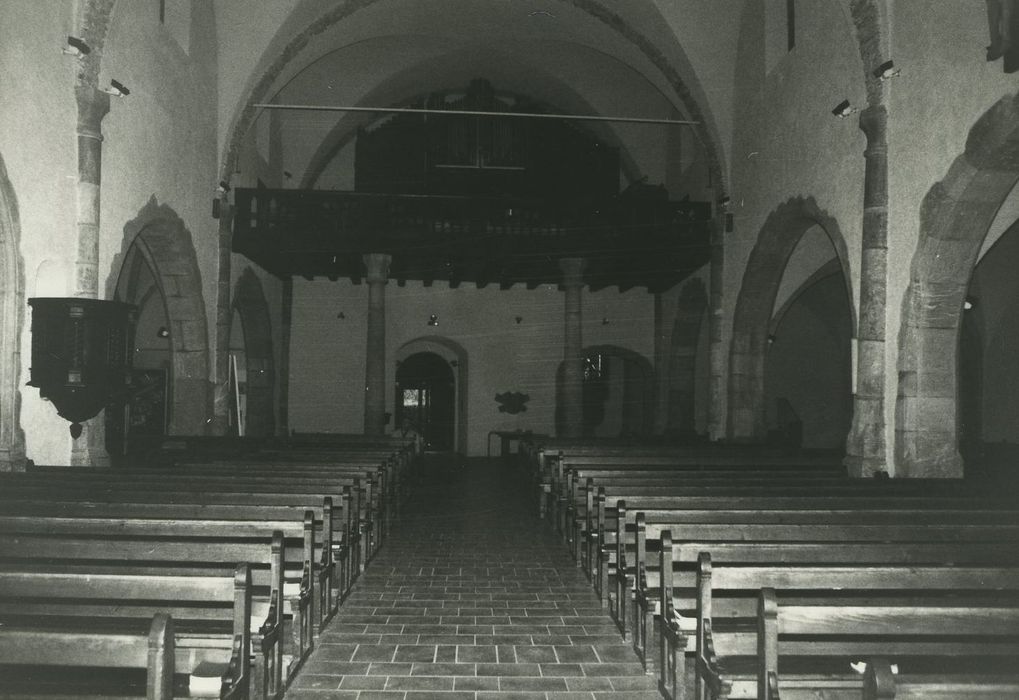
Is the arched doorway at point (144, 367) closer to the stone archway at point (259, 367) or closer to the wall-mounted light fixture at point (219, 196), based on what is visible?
the stone archway at point (259, 367)

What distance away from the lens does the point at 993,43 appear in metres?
6.31

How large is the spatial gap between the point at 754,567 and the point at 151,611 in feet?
9.12

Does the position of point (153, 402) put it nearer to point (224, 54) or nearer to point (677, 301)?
point (224, 54)

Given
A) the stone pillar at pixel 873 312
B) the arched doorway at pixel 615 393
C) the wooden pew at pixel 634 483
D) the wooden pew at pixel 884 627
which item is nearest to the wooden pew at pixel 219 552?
the wooden pew at pixel 884 627

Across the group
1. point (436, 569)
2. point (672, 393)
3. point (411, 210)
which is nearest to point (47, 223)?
point (436, 569)

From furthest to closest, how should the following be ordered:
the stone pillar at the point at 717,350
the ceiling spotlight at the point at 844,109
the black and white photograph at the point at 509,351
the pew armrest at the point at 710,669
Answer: the stone pillar at the point at 717,350 → the ceiling spotlight at the point at 844,109 → the black and white photograph at the point at 509,351 → the pew armrest at the point at 710,669

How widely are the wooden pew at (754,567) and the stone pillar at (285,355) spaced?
615 inches

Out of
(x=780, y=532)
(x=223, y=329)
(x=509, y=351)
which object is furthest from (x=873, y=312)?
(x=509, y=351)

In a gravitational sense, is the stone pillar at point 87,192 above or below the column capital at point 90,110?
below

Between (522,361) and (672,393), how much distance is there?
3.81 metres

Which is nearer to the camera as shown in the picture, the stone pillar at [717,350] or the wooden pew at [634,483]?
the wooden pew at [634,483]

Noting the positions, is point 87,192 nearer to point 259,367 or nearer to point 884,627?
point 884,627

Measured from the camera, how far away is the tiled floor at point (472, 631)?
4.48 m

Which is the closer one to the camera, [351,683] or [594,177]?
[351,683]
